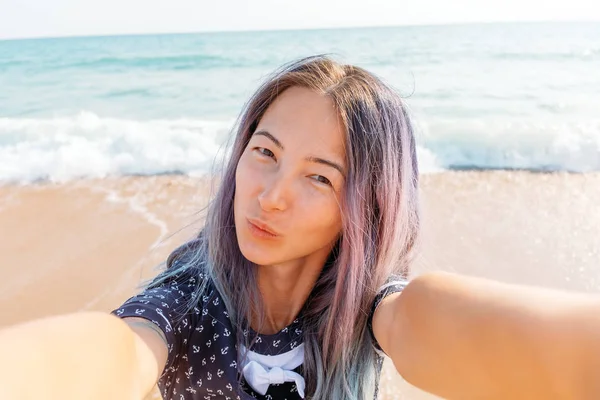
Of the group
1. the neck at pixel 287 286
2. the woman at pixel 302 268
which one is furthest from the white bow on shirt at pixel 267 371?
the neck at pixel 287 286

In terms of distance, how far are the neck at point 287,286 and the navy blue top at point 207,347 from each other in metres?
0.08

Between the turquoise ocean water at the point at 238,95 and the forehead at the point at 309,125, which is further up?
the forehead at the point at 309,125

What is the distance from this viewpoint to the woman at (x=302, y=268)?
1557 millimetres

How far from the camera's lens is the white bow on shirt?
1.65 m

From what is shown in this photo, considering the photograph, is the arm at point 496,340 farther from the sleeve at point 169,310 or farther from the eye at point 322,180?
→ the sleeve at point 169,310

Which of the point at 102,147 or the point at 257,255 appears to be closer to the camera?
the point at 257,255

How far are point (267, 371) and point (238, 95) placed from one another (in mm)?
10858

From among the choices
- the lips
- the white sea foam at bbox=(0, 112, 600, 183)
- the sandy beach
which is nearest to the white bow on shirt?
the lips

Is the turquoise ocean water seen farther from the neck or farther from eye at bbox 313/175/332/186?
the neck

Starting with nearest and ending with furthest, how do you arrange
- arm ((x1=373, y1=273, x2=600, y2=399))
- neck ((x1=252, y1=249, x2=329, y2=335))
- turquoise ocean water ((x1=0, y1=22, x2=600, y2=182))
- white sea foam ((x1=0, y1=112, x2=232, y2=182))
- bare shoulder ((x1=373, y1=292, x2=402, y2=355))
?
arm ((x1=373, y1=273, x2=600, y2=399)), bare shoulder ((x1=373, y1=292, x2=402, y2=355)), neck ((x1=252, y1=249, x2=329, y2=335)), white sea foam ((x1=0, y1=112, x2=232, y2=182)), turquoise ocean water ((x1=0, y1=22, x2=600, y2=182))

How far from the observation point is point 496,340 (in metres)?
1.01

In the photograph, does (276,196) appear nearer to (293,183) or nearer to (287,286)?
(293,183)

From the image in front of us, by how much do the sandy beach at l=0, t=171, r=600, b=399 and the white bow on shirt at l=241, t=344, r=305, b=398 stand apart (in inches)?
54.8

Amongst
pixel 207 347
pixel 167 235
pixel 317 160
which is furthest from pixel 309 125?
pixel 167 235
